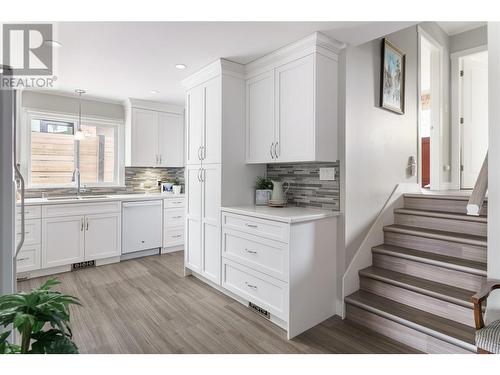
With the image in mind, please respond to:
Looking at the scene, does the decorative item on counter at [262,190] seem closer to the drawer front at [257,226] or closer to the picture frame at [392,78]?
the drawer front at [257,226]

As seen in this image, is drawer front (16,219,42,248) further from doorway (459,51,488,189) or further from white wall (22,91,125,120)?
doorway (459,51,488,189)

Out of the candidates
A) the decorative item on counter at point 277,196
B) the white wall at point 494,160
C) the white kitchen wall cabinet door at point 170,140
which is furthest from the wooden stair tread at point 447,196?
the white kitchen wall cabinet door at point 170,140

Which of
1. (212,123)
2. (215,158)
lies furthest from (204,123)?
(215,158)

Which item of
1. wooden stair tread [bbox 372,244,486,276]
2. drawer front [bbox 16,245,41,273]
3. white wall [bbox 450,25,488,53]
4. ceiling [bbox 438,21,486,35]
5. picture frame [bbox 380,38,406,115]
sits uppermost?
ceiling [bbox 438,21,486,35]

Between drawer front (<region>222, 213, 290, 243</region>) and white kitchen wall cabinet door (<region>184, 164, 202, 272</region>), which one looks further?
white kitchen wall cabinet door (<region>184, 164, 202, 272</region>)

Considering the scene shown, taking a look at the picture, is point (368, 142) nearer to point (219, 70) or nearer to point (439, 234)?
point (439, 234)

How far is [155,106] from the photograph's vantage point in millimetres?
4699

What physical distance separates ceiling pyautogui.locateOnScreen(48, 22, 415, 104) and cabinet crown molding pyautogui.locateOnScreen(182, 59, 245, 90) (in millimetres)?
62

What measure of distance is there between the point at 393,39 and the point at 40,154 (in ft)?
15.9

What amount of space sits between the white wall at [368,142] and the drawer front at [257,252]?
0.67 meters

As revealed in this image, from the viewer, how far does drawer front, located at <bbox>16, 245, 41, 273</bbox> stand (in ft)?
10.9

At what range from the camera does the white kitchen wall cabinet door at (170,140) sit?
4.80m

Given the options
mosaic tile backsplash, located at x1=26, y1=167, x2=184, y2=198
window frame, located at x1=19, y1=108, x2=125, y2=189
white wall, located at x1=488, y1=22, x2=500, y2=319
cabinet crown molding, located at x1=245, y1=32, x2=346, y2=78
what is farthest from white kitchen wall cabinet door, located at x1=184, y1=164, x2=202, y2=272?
white wall, located at x1=488, y1=22, x2=500, y2=319

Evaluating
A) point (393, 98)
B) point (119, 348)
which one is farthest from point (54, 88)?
point (393, 98)
